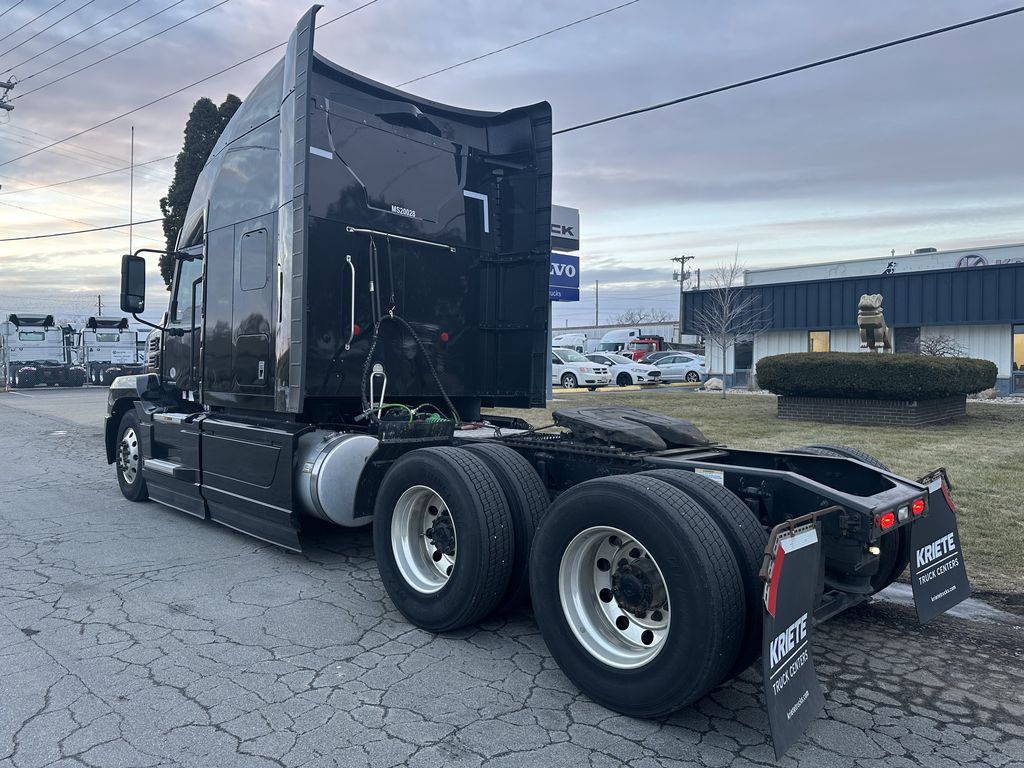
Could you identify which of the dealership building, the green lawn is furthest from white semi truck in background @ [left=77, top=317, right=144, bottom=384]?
the dealership building

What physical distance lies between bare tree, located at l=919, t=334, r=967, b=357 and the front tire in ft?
68.3

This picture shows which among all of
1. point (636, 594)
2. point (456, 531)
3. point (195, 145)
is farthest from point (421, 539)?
point (195, 145)

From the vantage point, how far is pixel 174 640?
417 cm

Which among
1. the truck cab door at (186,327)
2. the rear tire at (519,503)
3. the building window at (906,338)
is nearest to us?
the rear tire at (519,503)

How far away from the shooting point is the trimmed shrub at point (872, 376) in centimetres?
1389

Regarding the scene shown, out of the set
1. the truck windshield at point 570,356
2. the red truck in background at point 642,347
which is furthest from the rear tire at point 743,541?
the red truck in background at point 642,347

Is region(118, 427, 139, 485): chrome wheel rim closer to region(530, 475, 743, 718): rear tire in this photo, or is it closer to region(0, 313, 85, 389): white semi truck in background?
region(530, 475, 743, 718): rear tire

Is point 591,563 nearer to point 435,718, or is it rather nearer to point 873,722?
point 435,718

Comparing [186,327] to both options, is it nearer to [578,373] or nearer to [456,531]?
[456,531]

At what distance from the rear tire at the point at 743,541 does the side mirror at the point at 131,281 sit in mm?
5646

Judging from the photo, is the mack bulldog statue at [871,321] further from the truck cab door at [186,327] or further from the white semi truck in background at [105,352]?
the white semi truck in background at [105,352]

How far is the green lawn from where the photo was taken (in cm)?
579

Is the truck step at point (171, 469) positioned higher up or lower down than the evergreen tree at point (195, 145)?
lower down

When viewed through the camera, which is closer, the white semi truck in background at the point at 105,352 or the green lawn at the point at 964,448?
the green lawn at the point at 964,448
